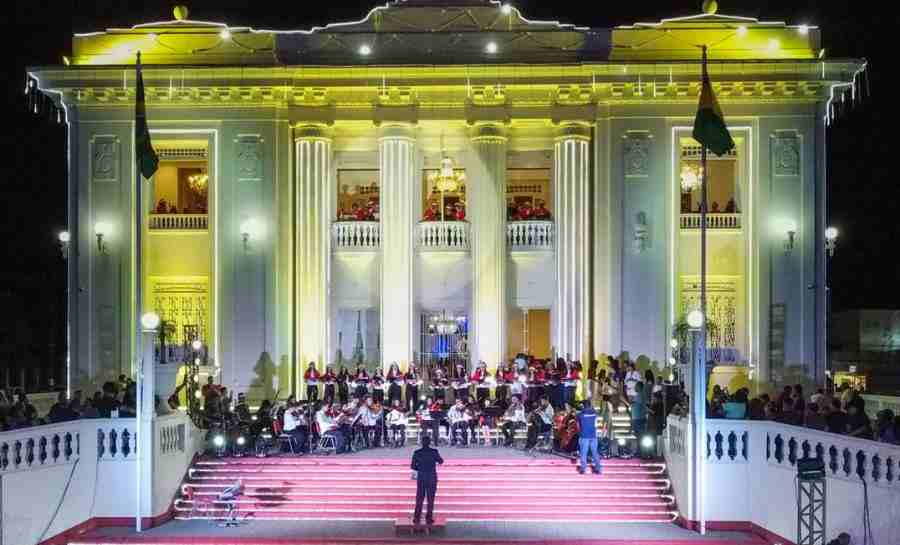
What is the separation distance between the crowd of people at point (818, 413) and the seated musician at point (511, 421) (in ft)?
13.0

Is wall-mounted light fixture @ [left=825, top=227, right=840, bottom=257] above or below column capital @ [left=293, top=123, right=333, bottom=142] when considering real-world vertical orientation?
below

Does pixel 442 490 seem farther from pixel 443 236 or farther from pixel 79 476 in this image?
pixel 443 236

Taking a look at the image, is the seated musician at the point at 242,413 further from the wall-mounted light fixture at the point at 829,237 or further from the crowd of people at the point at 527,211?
the wall-mounted light fixture at the point at 829,237

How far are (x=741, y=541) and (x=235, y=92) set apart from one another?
55.3ft

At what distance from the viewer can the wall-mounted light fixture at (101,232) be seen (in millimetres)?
27438

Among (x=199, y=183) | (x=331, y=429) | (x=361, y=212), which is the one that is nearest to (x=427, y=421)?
(x=331, y=429)

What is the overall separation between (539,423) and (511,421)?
38.3 inches

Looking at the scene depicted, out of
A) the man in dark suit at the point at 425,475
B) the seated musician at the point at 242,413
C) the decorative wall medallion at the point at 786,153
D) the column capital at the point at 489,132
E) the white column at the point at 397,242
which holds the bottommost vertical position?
the man in dark suit at the point at 425,475

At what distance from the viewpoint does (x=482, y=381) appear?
25156 millimetres

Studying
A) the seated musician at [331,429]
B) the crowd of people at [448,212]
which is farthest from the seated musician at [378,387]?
the crowd of people at [448,212]

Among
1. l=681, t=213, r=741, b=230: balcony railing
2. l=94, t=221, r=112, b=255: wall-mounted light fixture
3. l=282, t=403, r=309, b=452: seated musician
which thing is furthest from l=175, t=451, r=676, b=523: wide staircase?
l=681, t=213, r=741, b=230: balcony railing

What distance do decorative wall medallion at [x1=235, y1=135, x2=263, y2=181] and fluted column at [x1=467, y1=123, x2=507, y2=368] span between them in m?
5.58

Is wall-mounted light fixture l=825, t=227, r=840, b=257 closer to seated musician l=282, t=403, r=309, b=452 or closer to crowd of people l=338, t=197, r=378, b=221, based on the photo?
crowd of people l=338, t=197, r=378, b=221

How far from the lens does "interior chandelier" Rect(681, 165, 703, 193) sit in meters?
28.4
